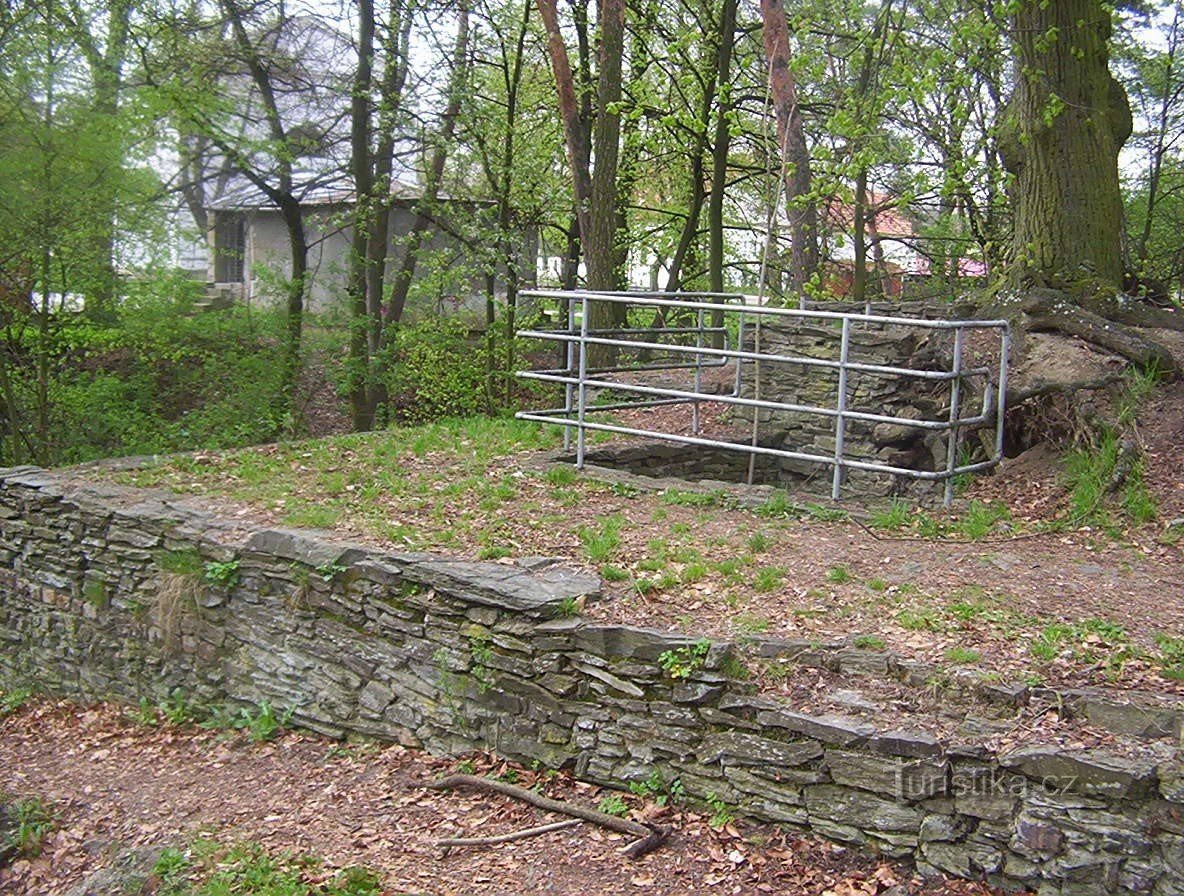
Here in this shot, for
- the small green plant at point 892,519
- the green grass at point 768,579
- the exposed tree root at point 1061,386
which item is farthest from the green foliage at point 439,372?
the green grass at point 768,579

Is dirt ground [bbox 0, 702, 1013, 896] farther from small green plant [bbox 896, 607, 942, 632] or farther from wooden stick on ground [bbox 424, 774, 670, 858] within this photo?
small green plant [bbox 896, 607, 942, 632]

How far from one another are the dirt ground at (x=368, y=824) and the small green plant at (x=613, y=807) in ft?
0.15

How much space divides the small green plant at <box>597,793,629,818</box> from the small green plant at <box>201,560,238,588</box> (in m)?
3.26

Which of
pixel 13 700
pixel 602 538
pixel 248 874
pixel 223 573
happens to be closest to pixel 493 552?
pixel 602 538

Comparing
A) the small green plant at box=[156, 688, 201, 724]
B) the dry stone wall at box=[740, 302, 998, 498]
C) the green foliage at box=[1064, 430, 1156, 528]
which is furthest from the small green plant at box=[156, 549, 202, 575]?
the green foliage at box=[1064, 430, 1156, 528]

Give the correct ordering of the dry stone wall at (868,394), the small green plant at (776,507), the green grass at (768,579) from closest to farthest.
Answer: the green grass at (768,579) → the small green plant at (776,507) → the dry stone wall at (868,394)

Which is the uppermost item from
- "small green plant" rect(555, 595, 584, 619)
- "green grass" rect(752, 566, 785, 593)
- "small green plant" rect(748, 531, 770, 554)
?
"small green plant" rect(748, 531, 770, 554)

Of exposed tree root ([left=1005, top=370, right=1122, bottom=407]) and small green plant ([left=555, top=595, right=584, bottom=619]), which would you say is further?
exposed tree root ([left=1005, top=370, right=1122, bottom=407])

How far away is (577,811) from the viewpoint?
17.7 feet

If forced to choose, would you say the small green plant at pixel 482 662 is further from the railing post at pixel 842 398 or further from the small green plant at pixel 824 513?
the railing post at pixel 842 398

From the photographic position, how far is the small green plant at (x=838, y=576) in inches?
240

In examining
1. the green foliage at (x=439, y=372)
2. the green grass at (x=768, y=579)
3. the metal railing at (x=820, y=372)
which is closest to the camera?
the green grass at (x=768, y=579)

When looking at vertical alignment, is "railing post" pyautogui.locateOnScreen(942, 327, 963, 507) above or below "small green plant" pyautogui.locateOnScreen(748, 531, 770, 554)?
above

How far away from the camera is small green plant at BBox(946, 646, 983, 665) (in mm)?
5051
